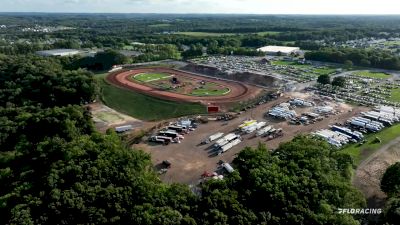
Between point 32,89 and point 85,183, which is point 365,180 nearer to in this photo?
point 85,183

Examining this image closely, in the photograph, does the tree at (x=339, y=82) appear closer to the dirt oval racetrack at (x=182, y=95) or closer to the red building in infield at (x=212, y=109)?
the dirt oval racetrack at (x=182, y=95)

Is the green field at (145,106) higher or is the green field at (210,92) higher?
the green field at (210,92)

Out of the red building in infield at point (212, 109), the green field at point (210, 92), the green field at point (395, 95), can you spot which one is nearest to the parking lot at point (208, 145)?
the red building in infield at point (212, 109)

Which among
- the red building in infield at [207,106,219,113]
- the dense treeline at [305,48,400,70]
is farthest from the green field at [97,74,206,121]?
the dense treeline at [305,48,400,70]

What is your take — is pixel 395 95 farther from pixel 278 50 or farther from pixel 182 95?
pixel 278 50

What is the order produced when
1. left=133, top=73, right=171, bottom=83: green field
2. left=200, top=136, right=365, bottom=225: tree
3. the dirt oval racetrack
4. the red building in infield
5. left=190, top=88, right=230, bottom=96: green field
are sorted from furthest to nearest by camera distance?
1. left=133, top=73, right=171, bottom=83: green field
2. left=190, top=88, right=230, bottom=96: green field
3. the dirt oval racetrack
4. the red building in infield
5. left=200, top=136, right=365, bottom=225: tree

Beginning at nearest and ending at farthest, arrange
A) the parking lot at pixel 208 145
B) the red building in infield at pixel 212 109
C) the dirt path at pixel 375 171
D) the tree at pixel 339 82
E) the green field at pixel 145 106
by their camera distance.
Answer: the dirt path at pixel 375 171
the parking lot at pixel 208 145
the green field at pixel 145 106
the red building in infield at pixel 212 109
the tree at pixel 339 82

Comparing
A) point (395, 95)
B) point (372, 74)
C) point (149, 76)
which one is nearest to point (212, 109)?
point (149, 76)

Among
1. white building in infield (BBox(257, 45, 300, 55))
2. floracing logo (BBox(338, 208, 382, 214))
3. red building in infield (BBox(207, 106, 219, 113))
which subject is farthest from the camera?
white building in infield (BBox(257, 45, 300, 55))

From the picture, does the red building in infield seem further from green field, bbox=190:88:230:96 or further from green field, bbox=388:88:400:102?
green field, bbox=388:88:400:102
